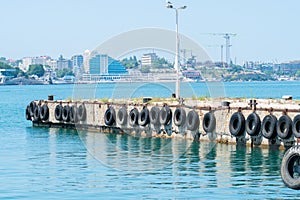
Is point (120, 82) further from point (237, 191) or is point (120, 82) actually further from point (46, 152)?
point (237, 191)

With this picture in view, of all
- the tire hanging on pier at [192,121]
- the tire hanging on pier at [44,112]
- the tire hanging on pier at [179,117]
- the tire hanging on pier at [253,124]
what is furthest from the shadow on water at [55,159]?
the tire hanging on pier at [253,124]

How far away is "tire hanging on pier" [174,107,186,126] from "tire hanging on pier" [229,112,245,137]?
4476 millimetres

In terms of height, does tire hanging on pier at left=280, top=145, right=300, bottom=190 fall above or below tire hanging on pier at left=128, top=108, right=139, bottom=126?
below

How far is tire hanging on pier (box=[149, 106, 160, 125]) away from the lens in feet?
154

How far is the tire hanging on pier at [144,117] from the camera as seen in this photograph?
47.4m

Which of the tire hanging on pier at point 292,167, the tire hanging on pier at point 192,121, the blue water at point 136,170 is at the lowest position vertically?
the blue water at point 136,170

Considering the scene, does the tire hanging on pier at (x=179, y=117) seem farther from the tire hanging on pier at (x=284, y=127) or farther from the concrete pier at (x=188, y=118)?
the tire hanging on pier at (x=284, y=127)

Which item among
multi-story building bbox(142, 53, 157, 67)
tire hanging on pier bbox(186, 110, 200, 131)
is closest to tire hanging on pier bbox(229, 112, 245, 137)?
tire hanging on pier bbox(186, 110, 200, 131)

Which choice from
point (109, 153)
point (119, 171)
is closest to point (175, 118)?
point (109, 153)

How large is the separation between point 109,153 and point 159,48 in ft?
27.2

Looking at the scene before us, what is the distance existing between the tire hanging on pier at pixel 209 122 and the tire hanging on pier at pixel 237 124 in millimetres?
1738

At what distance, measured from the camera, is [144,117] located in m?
47.6

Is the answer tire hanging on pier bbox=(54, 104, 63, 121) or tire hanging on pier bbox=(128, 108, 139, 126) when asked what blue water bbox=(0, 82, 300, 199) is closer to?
tire hanging on pier bbox=(128, 108, 139, 126)

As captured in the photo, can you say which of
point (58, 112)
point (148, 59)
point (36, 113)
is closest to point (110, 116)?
point (58, 112)
